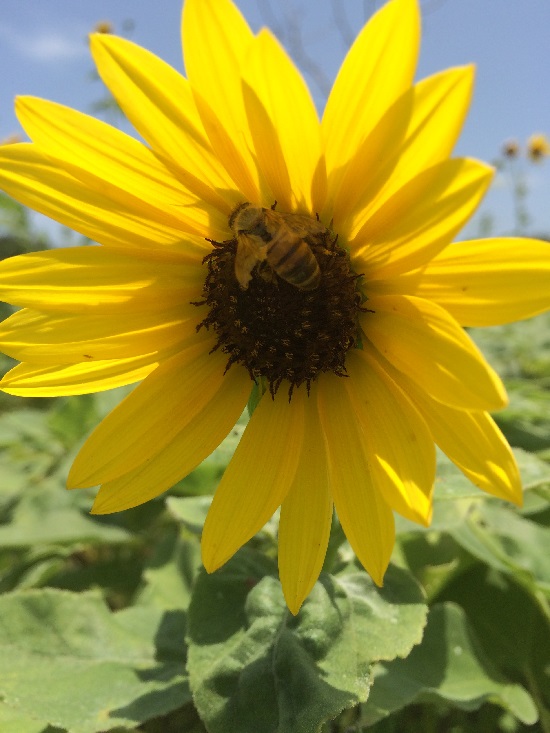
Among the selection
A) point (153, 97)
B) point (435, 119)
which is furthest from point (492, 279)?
point (153, 97)

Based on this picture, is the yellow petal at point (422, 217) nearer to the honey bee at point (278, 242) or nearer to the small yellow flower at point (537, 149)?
the honey bee at point (278, 242)

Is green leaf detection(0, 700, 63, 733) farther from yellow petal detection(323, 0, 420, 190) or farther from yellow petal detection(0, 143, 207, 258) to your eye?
yellow petal detection(323, 0, 420, 190)

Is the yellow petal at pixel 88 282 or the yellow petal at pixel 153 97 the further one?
the yellow petal at pixel 88 282

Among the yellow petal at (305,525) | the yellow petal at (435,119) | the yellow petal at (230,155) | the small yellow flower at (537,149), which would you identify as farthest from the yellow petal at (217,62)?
the small yellow flower at (537,149)

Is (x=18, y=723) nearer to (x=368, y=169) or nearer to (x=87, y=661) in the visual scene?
(x=87, y=661)

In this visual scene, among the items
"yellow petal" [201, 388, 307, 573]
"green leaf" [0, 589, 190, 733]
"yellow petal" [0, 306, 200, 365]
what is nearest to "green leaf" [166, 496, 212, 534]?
"green leaf" [0, 589, 190, 733]

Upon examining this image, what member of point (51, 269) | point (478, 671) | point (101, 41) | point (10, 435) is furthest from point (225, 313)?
point (10, 435)
